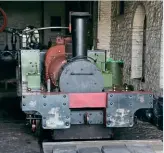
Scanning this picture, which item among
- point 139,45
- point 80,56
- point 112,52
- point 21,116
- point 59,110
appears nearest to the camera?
point 59,110

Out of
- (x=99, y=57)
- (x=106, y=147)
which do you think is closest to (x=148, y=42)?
(x=99, y=57)

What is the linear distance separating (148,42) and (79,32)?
2318mm

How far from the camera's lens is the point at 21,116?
7.32 meters

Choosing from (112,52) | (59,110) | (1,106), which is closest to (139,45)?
(112,52)

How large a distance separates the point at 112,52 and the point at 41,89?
4747 millimetres

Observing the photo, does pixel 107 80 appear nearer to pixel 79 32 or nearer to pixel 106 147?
pixel 79 32

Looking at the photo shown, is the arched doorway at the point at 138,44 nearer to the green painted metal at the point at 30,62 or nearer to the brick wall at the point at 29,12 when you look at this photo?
the green painted metal at the point at 30,62

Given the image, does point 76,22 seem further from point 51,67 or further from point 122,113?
point 122,113

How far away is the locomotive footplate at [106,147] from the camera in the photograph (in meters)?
4.25

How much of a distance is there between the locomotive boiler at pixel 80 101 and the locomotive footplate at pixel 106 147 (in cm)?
22

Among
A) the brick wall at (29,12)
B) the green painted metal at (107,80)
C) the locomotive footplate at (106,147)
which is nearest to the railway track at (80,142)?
the locomotive footplate at (106,147)

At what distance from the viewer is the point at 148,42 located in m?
7.06

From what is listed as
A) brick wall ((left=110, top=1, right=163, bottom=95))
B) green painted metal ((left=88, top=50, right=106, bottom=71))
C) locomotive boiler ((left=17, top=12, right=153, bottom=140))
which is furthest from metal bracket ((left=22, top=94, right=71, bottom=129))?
brick wall ((left=110, top=1, right=163, bottom=95))

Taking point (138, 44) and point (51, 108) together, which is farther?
point (138, 44)
